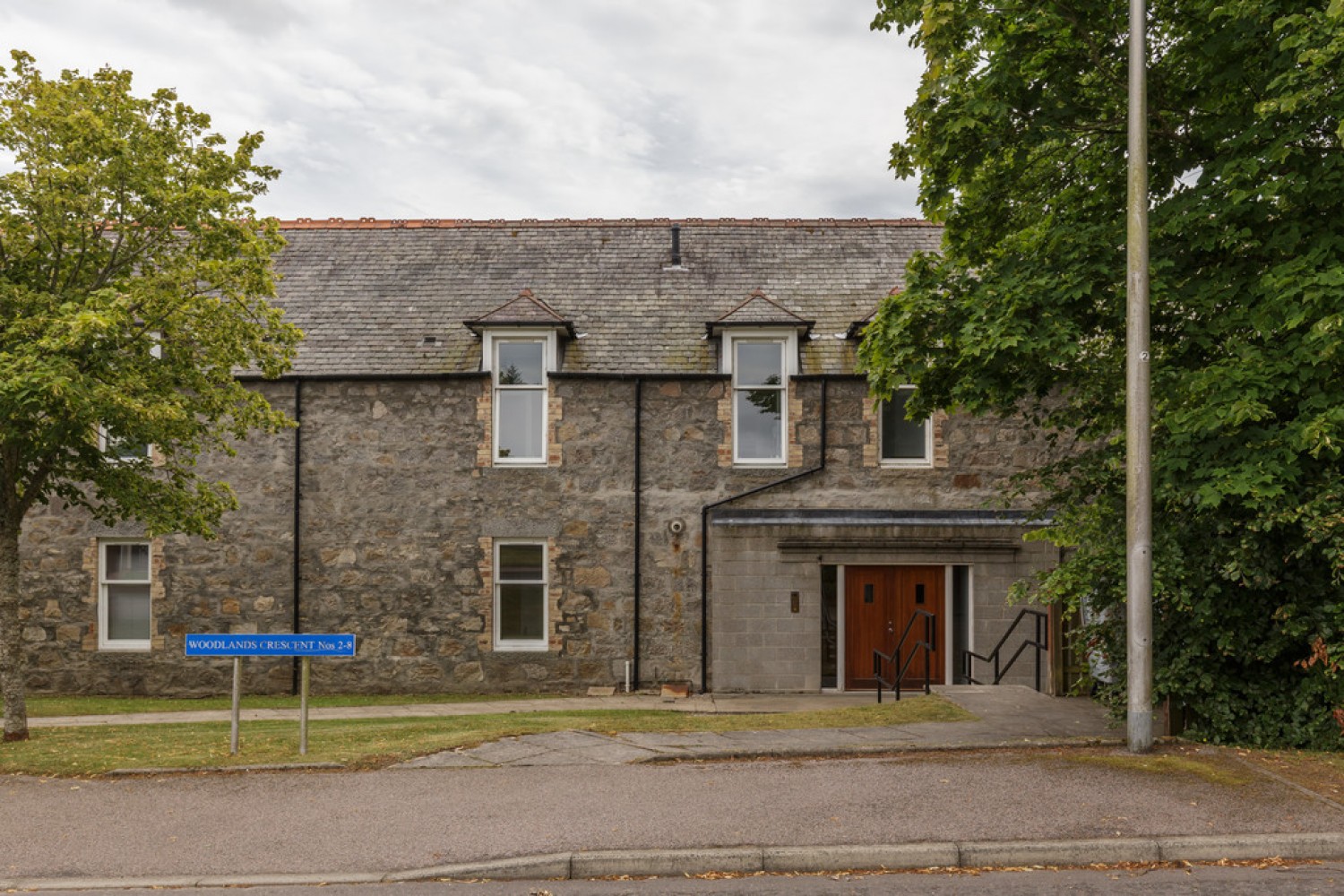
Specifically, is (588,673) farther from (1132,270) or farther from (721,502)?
(1132,270)

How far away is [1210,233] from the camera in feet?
33.1

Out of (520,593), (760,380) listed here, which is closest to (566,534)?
(520,593)

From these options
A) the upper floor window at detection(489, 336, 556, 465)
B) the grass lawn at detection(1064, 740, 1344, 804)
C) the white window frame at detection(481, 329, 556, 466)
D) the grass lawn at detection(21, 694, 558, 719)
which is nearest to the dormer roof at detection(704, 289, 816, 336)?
the white window frame at detection(481, 329, 556, 466)

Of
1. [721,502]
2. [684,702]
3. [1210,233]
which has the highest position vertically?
[1210,233]

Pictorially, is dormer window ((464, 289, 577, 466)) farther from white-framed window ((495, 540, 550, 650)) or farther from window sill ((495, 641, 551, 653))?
window sill ((495, 641, 551, 653))

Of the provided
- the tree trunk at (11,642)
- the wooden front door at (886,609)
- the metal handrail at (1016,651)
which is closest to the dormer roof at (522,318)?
the wooden front door at (886,609)

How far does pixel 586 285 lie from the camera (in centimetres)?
2000

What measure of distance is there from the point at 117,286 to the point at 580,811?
26.3 feet

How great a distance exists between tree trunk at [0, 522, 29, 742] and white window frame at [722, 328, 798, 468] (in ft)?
34.9

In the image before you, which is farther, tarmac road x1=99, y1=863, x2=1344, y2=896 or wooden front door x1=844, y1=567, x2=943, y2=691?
wooden front door x1=844, y1=567, x2=943, y2=691

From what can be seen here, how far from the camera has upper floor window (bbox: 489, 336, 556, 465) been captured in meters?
18.5

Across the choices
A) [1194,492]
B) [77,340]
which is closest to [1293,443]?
[1194,492]

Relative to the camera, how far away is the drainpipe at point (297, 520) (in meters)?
18.1

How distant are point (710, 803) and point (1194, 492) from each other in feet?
17.0
